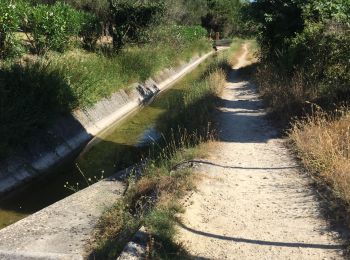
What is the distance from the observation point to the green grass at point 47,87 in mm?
11000

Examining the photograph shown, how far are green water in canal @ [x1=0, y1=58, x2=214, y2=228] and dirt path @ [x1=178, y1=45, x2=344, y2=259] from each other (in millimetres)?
3038

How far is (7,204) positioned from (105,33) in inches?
727

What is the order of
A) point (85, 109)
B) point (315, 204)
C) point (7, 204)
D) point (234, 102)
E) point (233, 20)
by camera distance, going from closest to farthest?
point (315, 204)
point (7, 204)
point (85, 109)
point (234, 102)
point (233, 20)

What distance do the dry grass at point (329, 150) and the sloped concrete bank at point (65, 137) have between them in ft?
19.4

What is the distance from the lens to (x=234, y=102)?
17328 millimetres

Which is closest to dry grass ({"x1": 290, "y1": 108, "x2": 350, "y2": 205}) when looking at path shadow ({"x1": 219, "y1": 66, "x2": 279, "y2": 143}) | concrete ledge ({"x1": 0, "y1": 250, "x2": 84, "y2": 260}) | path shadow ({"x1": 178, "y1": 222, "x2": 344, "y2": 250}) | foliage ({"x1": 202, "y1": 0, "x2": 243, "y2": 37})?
path shadow ({"x1": 178, "y1": 222, "x2": 344, "y2": 250})

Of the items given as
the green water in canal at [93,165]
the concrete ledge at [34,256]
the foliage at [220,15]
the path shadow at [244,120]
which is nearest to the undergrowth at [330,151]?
the path shadow at [244,120]

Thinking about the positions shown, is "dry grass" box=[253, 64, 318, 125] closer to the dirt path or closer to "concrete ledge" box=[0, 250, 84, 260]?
the dirt path

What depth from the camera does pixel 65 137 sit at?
13.2m

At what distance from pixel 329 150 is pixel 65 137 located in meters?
7.69

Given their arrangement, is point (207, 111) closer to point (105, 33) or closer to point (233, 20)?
point (105, 33)

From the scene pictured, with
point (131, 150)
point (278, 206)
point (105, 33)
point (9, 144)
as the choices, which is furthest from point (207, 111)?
point (105, 33)

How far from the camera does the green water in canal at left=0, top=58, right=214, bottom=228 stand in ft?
30.9

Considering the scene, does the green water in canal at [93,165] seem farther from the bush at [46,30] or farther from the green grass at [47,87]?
the bush at [46,30]
